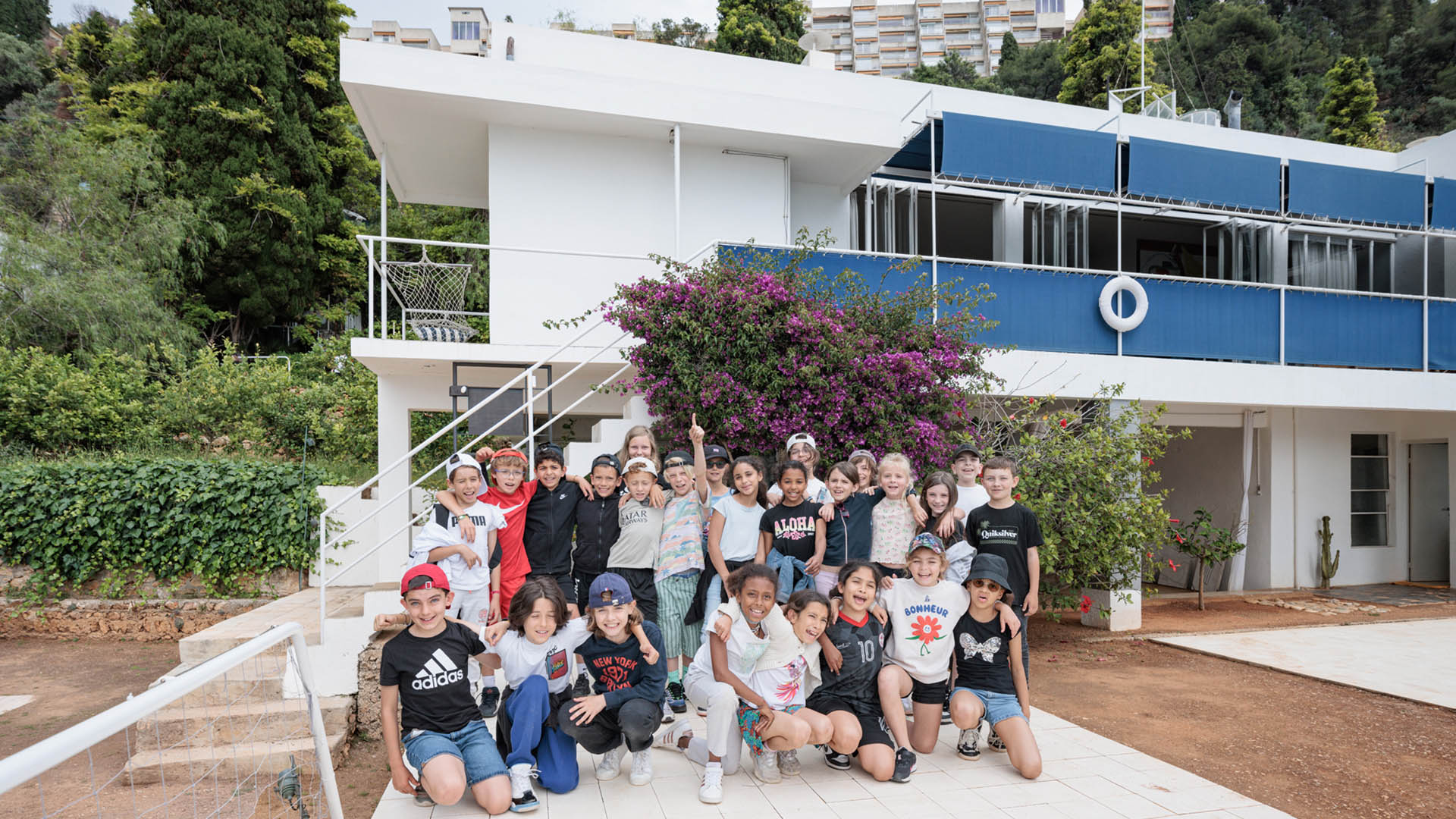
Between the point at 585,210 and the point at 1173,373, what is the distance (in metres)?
7.29

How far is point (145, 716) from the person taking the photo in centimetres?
266

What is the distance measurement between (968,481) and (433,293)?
249 inches

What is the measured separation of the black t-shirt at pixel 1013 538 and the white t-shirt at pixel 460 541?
3.06 metres

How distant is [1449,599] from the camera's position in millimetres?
10797

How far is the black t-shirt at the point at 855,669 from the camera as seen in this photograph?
4320 millimetres

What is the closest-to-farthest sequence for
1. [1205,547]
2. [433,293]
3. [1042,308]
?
[433,293], [1042,308], [1205,547]

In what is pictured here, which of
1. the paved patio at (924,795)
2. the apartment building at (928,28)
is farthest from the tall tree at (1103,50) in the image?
the apartment building at (928,28)

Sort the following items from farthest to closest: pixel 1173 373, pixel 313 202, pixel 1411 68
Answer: pixel 1411 68 → pixel 313 202 → pixel 1173 373

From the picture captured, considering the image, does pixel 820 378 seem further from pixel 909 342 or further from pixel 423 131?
pixel 423 131

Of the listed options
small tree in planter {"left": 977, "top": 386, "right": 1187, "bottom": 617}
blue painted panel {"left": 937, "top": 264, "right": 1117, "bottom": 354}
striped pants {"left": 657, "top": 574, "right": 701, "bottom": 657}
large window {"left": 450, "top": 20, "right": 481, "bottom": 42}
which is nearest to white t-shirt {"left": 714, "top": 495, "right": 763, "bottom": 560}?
striped pants {"left": 657, "top": 574, "right": 701, "bottom": 657}

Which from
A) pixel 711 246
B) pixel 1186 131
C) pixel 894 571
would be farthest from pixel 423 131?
pixel 1186 131

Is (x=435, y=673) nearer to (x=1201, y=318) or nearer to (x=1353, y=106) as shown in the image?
(x=1201, y=318)

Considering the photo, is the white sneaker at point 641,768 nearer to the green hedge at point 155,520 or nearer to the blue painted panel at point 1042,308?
the green hedge at point 155,520

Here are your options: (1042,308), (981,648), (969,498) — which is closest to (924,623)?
(981,648)
